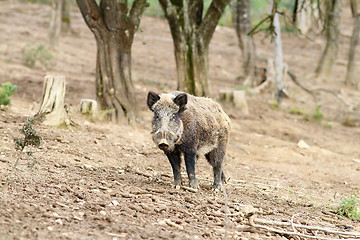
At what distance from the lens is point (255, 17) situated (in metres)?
33.2

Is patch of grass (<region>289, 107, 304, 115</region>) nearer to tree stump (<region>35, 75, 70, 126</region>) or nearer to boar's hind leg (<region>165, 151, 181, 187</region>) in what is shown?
tree stump (<region>35, 75, 70, 126</region>)

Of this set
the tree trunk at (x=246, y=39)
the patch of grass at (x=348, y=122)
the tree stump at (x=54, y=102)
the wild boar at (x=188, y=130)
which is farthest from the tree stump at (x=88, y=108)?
the tree trunk at (x=246, y=39)

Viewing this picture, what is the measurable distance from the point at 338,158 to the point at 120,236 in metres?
8.28

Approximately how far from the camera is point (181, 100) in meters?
7.50

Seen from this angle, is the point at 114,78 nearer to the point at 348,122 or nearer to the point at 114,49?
the point at 114,49

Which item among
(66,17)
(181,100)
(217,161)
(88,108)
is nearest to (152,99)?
(181,100)

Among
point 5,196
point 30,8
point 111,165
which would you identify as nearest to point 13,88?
point 111,165

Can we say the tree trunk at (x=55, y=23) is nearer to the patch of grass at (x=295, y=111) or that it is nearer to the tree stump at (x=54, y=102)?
the patch of grass at (x=295, y=111)

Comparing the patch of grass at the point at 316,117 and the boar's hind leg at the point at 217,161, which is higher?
the boar's hind leg at the point at 217,161

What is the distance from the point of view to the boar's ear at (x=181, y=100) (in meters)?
7.47

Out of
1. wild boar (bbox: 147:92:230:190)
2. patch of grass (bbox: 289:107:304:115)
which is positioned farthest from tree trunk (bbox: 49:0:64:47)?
wild boar (bbox: 147:92:230:190)

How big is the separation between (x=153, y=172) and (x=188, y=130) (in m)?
1.62

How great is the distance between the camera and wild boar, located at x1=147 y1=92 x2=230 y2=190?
7402 millimetres

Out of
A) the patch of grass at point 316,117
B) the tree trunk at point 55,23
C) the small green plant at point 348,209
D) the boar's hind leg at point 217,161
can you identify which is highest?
the tree trunk at point 55,23
